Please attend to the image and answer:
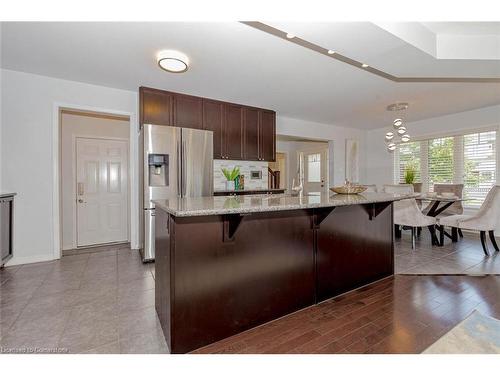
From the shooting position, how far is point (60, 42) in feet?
8.13

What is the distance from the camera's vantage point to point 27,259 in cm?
324

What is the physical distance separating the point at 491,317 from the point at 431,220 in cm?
237

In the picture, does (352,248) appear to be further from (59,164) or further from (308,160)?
(308,160)

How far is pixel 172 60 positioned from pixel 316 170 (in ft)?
18.5

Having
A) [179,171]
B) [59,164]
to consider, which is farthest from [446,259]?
[59,164]

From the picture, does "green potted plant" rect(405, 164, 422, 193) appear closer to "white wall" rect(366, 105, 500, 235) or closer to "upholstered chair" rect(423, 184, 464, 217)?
"white wall" rect(366, 105, 500, 235)

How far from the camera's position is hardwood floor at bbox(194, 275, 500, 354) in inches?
62.1

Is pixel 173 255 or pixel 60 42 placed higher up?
pixel 60 42

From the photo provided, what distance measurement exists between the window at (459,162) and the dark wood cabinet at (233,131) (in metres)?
4.17

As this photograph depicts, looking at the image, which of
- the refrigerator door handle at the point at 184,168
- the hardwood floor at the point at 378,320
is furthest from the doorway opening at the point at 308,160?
the hardwood floor at the point at 378,320
